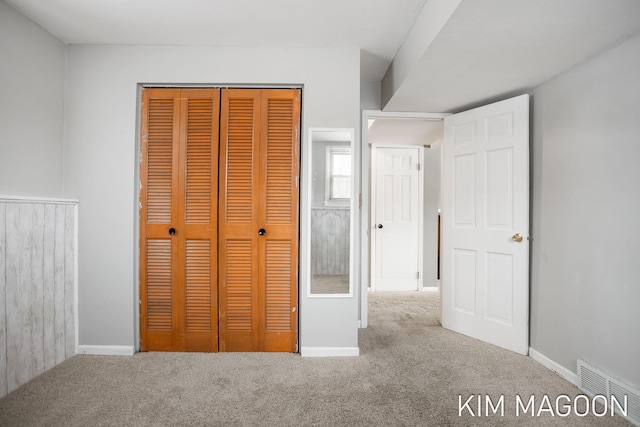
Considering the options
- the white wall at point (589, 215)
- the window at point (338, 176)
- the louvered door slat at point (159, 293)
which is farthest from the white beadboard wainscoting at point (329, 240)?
the white wall at point (589, 215)

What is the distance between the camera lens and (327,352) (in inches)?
104

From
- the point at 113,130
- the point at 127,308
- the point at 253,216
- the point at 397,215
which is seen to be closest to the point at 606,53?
the point at 253,216

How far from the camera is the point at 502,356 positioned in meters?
2.67

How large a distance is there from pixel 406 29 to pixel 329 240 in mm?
1651

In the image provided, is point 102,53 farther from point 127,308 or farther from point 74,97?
point 127,308

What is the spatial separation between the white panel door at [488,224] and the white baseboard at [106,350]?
2.83 metres

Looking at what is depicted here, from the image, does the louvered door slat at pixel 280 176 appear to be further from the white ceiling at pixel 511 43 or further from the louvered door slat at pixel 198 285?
the white ceiling at pixel 511 43

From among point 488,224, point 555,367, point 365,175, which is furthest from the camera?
point 365,175

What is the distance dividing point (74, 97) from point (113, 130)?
1.33ft

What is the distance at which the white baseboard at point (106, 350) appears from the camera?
2648mm

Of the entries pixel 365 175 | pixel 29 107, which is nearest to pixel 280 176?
pixel 365 175

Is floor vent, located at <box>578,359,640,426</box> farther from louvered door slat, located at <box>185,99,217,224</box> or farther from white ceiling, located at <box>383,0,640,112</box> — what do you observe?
louvered door slat, located at <box>185,99,217,224</box>

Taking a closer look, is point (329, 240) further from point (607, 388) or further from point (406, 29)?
point (607, 388)

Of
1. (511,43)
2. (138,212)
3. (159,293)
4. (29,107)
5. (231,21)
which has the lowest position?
(159,293)
